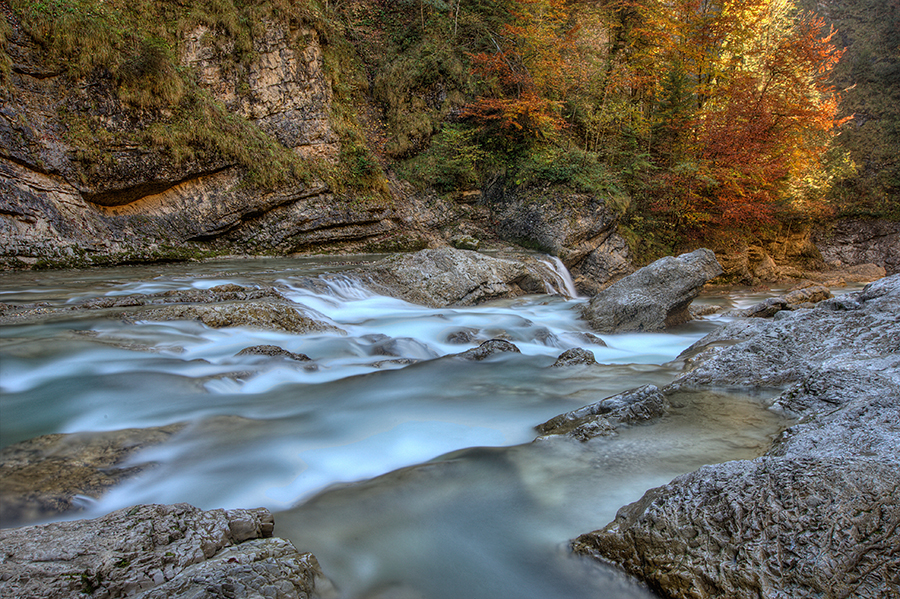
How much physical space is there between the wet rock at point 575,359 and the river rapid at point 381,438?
10 centimetres

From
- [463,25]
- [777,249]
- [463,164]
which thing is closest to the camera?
[463,164]

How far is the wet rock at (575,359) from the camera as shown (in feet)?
16.2

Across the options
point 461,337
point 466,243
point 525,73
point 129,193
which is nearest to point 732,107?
point 525,73

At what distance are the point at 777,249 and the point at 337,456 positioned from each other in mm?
19427

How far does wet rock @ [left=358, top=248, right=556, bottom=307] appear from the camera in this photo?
823 centimetres

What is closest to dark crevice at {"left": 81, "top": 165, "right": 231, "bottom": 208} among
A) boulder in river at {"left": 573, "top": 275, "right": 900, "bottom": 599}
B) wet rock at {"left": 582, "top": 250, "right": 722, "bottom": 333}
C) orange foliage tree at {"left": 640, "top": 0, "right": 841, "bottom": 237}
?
wet rock at {"left": 582, "top": 250, "right": 722, "bottom": 333}

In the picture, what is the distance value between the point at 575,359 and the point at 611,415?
1957 mm

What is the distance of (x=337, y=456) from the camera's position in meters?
3.19

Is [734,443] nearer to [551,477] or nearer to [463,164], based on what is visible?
[551,477]

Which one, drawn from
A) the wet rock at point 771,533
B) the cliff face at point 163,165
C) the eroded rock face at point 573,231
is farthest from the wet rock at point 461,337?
the eroded rock face at point 573,231

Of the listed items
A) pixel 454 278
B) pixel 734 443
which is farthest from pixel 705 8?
pixel 734 443

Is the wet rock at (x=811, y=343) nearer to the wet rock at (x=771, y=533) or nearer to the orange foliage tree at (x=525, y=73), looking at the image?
the wet rock at (x=771, y=533)

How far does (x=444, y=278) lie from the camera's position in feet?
27.8

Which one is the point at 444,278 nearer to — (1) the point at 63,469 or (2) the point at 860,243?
(1) the point at 63,469
